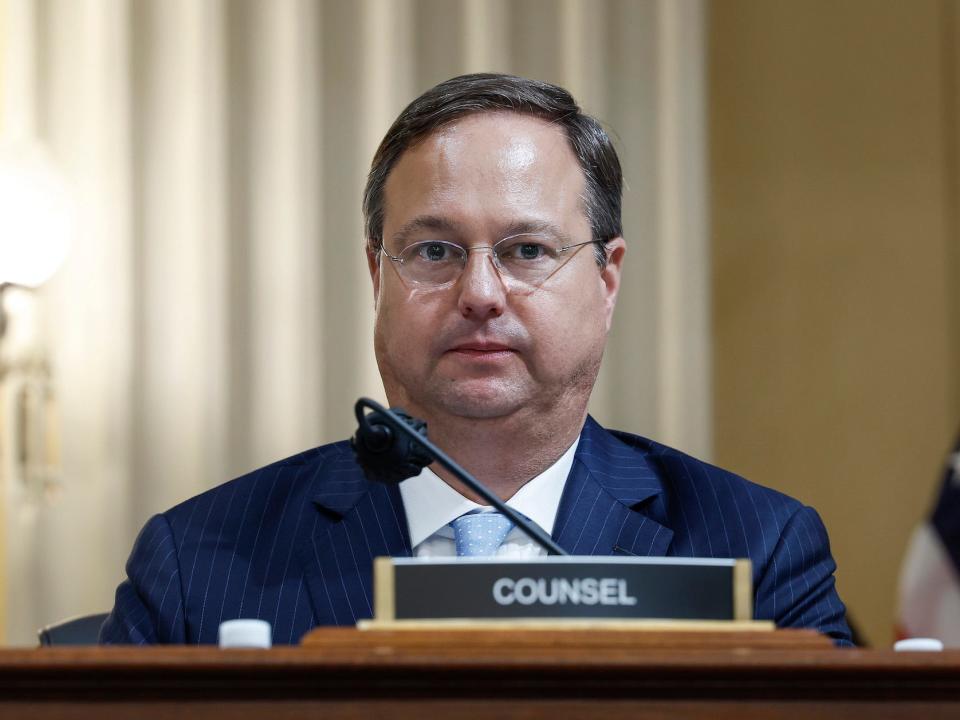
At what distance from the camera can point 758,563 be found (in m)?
1.90

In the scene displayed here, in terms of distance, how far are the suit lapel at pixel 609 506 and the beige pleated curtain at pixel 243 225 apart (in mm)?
2130

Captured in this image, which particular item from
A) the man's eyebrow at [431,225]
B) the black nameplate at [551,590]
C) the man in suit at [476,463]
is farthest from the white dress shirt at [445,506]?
the black nameplate at [551,590]

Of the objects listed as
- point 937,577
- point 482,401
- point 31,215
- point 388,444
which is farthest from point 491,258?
point 31,215

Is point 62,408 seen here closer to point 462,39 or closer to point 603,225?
point 462,39

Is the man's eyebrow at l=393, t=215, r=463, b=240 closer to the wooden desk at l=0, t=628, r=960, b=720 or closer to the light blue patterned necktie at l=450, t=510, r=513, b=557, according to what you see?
the light blue patterned necktie at l=450, t=510, r=513, b=557

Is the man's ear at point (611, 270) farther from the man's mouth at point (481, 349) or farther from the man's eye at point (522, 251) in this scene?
the man's mouth at point (481, 349)

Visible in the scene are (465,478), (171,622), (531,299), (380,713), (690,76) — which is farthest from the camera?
(690,76)

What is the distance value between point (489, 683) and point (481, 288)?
94cm

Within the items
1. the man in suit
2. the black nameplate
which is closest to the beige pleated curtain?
the man in suit

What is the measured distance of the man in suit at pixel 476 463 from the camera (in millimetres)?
1884

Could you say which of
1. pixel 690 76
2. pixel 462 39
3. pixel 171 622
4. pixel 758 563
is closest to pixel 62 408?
pixel 462 39

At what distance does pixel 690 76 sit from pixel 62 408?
2.13 metres

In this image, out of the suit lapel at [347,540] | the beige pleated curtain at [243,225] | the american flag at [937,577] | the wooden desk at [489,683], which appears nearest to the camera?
the wooden desk at [489,683]

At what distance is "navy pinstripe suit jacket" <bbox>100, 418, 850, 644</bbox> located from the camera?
1.86 metres
